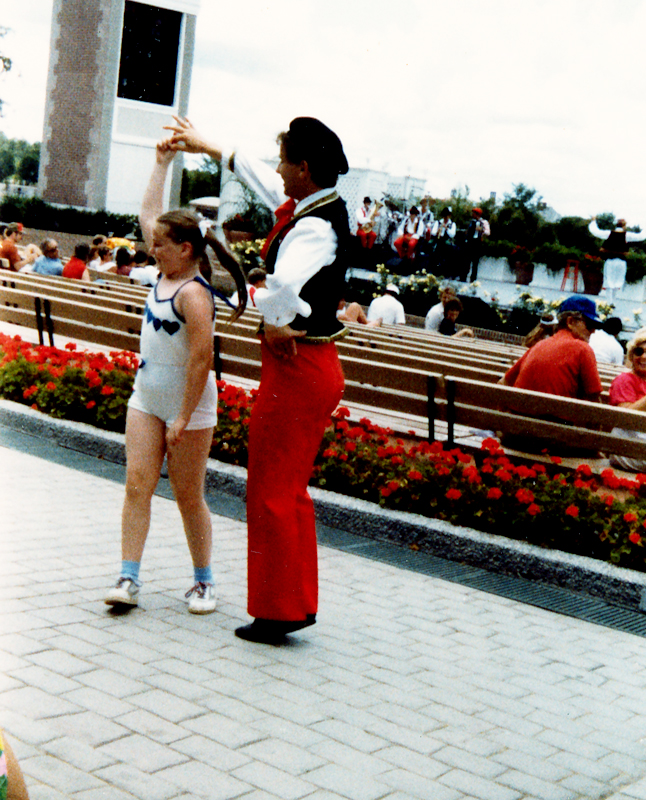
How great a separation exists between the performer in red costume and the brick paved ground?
30cm

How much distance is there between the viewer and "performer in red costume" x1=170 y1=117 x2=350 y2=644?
4.21 m

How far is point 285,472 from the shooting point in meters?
4.34

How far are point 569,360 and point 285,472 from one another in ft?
11.9

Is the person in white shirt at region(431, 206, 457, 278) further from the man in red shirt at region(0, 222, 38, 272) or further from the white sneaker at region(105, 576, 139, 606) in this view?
the white sneaker at region(105, 576, 139, 606)

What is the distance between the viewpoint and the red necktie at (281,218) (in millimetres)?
4292

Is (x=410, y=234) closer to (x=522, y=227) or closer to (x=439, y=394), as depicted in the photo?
(x=522, y=227)

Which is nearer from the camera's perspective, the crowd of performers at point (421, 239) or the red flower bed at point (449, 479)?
the red flower bed at point (449, 479)

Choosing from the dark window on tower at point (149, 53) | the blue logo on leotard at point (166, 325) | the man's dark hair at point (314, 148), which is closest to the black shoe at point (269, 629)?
the blue logo on leotard at point (166, 325)

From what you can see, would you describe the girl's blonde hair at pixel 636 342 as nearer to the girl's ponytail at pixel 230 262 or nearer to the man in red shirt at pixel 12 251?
the girl's ponytail at pixel 230 262

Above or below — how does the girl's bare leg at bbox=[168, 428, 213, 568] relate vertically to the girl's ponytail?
below

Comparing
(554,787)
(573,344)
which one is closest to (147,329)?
(554,787)

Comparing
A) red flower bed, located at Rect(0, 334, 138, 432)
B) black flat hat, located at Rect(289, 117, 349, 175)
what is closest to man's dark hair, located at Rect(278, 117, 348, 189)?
black flat hat, located at Rect(289, 117, 349, 175)

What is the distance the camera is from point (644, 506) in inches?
231

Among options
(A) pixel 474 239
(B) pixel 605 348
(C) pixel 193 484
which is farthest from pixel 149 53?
(C) pixel 193 484
